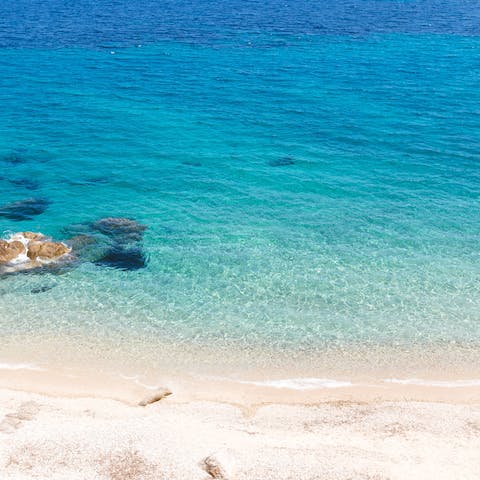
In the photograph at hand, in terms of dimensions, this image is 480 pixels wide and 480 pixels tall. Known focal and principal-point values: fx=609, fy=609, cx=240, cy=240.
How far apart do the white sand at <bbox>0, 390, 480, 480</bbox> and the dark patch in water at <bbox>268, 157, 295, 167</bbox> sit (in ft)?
87.1

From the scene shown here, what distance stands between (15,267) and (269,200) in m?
18.5

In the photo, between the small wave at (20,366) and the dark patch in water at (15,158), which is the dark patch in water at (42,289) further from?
the dark patch in water at (15,158)

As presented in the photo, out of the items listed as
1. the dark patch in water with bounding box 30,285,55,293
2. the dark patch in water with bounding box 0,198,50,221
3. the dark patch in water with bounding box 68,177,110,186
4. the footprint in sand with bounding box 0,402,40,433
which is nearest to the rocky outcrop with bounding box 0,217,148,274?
the dark patch in water with bounding box 30,285,55,293

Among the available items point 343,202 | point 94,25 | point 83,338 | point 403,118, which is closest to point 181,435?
point 83,338

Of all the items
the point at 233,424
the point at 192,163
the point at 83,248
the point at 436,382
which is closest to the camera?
the point at 233,424

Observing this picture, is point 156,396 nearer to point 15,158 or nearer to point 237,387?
point 237,387

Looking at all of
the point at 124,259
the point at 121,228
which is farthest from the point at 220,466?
the point at 121,228

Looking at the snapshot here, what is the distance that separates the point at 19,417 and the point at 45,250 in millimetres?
13967

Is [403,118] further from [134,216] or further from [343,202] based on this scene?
[134,216]

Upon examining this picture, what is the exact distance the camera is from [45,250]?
37750 millimetres

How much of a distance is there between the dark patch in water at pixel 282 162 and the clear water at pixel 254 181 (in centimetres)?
20

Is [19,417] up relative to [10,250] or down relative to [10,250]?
down

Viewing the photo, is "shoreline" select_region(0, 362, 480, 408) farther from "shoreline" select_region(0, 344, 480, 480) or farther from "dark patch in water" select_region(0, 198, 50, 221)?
"dark patch in water" select_region(0, 198, 50, 221)

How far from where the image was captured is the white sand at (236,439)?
76.8 ft
